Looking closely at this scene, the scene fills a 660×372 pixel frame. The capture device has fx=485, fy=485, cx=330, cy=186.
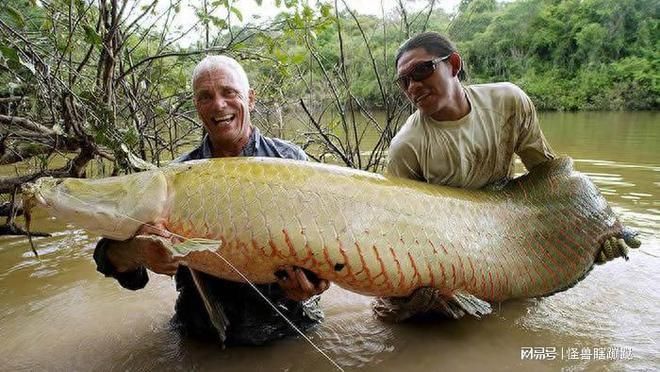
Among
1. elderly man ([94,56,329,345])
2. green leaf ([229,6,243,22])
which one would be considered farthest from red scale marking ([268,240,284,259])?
green leaf ([229,6,243,22])

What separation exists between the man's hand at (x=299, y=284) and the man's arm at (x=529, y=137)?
1566mm

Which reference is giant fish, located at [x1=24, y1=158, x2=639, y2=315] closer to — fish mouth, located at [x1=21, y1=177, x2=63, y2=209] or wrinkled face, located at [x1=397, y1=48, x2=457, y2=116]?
fish mouth, located at [x1=21, y1=177, x2=63, y2=209]

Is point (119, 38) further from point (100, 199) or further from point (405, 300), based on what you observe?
point (405, 300)

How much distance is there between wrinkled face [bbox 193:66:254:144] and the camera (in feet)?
8.23

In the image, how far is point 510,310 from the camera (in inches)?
115

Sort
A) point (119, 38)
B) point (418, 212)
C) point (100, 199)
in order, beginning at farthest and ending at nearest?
point (119, 38)
point (418, 212)
point (100, 199)

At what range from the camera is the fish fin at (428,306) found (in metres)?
2.24

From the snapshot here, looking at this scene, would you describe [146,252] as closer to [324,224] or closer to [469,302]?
[324,224]

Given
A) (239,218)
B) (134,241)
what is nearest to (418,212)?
(239,218)

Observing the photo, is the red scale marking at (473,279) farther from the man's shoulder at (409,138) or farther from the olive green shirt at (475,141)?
the man's shoulder at (409,138)

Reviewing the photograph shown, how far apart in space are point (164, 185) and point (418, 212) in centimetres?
109

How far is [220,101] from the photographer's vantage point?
2.51m

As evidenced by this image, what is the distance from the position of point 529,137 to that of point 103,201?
234 centimetres

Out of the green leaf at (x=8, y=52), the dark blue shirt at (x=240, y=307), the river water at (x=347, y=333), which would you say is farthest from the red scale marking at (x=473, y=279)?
the green leaf at (x=8, y=52)
